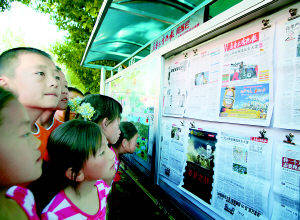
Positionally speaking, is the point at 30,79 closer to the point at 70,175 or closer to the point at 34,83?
the point at 34,83

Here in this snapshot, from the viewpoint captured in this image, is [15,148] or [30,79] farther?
[30,79]

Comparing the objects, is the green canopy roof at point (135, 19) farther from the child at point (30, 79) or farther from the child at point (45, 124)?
the child at point (45, 124)

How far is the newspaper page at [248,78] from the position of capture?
1.11 m

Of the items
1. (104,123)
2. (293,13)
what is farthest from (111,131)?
(293,13)

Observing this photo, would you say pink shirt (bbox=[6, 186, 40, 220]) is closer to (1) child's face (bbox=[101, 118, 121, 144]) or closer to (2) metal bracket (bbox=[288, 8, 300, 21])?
(1) child's face (bbox=[101, 118, 121, 144])

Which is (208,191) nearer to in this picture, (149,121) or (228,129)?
(228,129)

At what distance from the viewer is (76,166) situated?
1170mm

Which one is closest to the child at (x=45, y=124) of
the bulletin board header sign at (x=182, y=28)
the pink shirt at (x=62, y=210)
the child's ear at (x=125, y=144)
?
the pink shirt at (x=62, y=210)

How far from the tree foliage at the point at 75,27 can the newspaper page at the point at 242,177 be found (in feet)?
13.4

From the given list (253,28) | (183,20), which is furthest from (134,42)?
(253,28)

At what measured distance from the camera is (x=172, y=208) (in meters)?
1.76

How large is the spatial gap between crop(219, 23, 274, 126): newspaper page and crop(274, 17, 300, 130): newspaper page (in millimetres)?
44

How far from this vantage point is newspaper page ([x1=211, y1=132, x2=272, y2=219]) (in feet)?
3.60

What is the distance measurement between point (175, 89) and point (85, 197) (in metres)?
1.36
